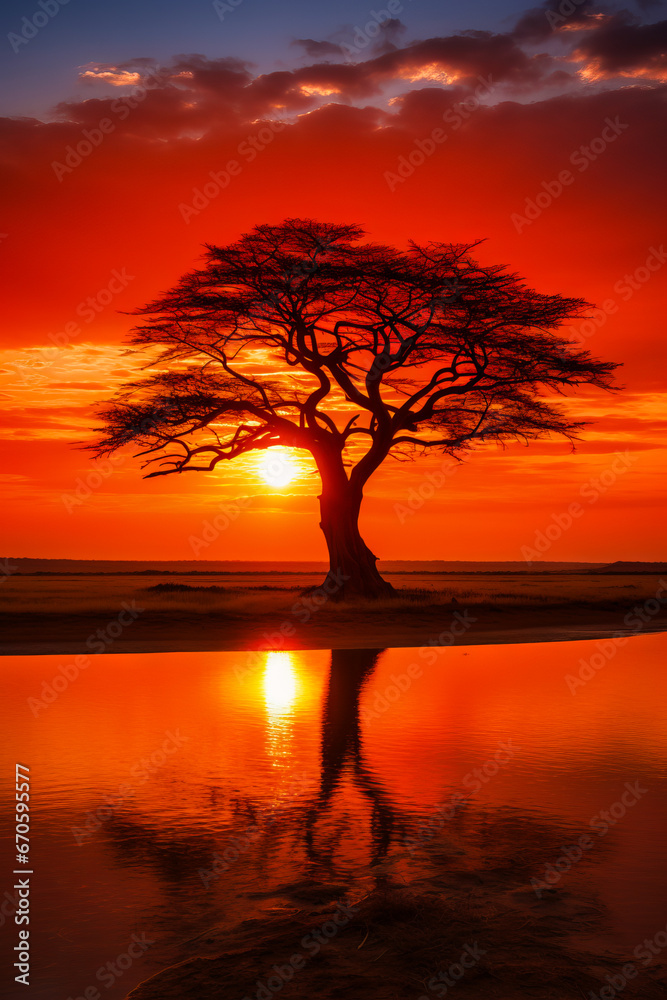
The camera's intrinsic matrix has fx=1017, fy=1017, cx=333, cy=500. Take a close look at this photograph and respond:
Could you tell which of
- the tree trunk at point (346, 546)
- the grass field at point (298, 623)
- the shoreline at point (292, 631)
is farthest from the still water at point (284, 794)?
the tree trunk at point (346, 546)

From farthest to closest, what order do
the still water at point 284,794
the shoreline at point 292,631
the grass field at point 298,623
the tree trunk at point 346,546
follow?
the tree trunk at point 346,546 → the grass field at point 298,623 → the shoreline at point 292,631 → the still water at point 284,794

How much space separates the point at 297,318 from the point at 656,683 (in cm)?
2266

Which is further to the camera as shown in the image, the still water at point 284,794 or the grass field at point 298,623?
the grass field at point 298,623

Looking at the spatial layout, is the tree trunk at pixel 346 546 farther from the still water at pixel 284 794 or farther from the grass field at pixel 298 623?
the still water at pixel 284 794

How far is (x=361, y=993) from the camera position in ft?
15.9

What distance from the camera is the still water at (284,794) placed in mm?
6078

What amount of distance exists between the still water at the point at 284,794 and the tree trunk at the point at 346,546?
795 inches

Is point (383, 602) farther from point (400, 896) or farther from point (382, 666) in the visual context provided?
point (400, 896)

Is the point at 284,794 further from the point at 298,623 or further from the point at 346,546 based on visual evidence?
the point at 346,546

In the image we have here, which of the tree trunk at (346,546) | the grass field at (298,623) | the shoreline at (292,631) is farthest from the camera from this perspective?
the tree trunk at (346,546)

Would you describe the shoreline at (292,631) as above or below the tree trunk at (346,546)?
below

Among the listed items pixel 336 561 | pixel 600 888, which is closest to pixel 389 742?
pixel 600 888

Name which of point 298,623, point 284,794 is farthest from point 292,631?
point 284,794

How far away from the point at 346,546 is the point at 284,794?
2958 cm
